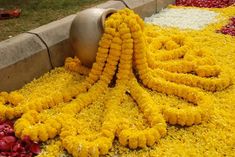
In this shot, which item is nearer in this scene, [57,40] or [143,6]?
[57,40]

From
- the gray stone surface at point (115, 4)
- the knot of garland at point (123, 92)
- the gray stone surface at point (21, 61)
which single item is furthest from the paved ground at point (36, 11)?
the knot of garland at point (123, 92)

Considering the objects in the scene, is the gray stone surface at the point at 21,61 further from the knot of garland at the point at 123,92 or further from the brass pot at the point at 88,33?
the brass pot at the point at 88,33

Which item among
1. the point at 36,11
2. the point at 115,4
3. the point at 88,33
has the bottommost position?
the point at 36,11

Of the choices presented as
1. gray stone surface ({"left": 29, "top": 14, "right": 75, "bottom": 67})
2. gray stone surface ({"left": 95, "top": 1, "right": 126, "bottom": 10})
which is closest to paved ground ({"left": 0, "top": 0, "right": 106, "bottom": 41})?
gray stone surface ({"left": 95, "top": 1, "right": 126, "bottom": 10})

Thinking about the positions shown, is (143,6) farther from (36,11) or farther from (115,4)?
(36,11)

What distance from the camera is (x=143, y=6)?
855cm

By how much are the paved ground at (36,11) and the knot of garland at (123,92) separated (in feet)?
5.25

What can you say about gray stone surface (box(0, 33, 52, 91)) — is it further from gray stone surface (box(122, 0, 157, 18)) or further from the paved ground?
gray stone surface (box(122, 0, 157, 18))

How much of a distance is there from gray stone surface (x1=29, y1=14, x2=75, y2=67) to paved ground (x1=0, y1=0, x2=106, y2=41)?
0.95 metres

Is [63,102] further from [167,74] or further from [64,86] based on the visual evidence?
[167,74]

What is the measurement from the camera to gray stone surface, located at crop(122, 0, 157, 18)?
26.8 ft

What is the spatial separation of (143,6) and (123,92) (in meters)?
3.64

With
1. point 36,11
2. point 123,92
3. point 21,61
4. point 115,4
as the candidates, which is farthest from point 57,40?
point 36,11

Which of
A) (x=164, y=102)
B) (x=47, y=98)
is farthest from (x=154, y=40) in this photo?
(x=47, y=98)
